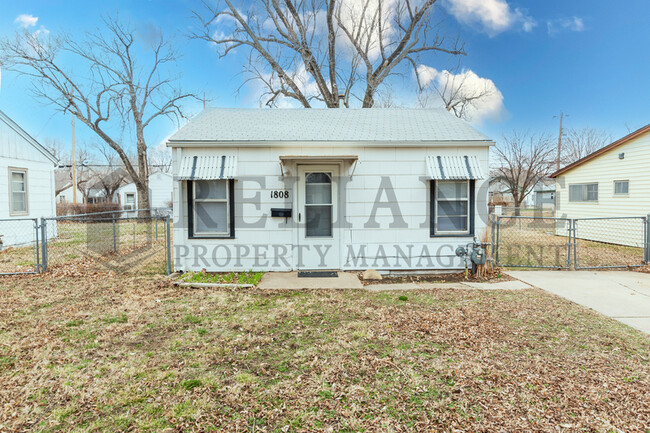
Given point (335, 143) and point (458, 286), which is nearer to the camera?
point (458, 286)

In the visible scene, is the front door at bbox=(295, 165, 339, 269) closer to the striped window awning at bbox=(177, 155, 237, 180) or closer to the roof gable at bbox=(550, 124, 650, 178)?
the striped window awning at bbox=(177, 155, 237, 180)

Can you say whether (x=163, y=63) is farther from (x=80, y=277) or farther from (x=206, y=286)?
(x=206, y=286)

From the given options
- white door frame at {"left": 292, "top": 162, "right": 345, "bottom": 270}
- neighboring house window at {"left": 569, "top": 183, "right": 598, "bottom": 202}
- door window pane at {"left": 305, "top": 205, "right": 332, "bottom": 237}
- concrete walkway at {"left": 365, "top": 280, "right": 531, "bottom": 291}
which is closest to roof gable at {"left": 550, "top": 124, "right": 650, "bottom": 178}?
neighboring house window at {"left": 569, "top": 183, "right": 598, "bottom": 202}

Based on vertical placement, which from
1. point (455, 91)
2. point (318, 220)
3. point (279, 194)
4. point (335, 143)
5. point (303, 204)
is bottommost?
point (318, 220)

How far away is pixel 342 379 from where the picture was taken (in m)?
3.01

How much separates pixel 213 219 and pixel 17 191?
9.09 m

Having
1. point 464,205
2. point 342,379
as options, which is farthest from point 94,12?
point 342,379

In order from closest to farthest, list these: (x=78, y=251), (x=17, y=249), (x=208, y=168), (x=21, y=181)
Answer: (x=208, y=168) → (x=78, y=251) → (x=17, y=249) → (x=21, y=181)

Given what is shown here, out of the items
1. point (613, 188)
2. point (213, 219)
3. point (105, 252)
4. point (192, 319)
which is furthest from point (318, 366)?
point (613, 188)

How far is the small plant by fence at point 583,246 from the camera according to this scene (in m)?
8.28

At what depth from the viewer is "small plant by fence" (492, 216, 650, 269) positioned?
828 cm

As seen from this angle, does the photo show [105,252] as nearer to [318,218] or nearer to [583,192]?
[318,218]

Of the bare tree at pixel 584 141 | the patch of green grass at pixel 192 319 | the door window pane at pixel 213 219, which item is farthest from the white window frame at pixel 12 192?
the bare tree at pixel 584 141

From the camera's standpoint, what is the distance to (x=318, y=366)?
3.24 metres
